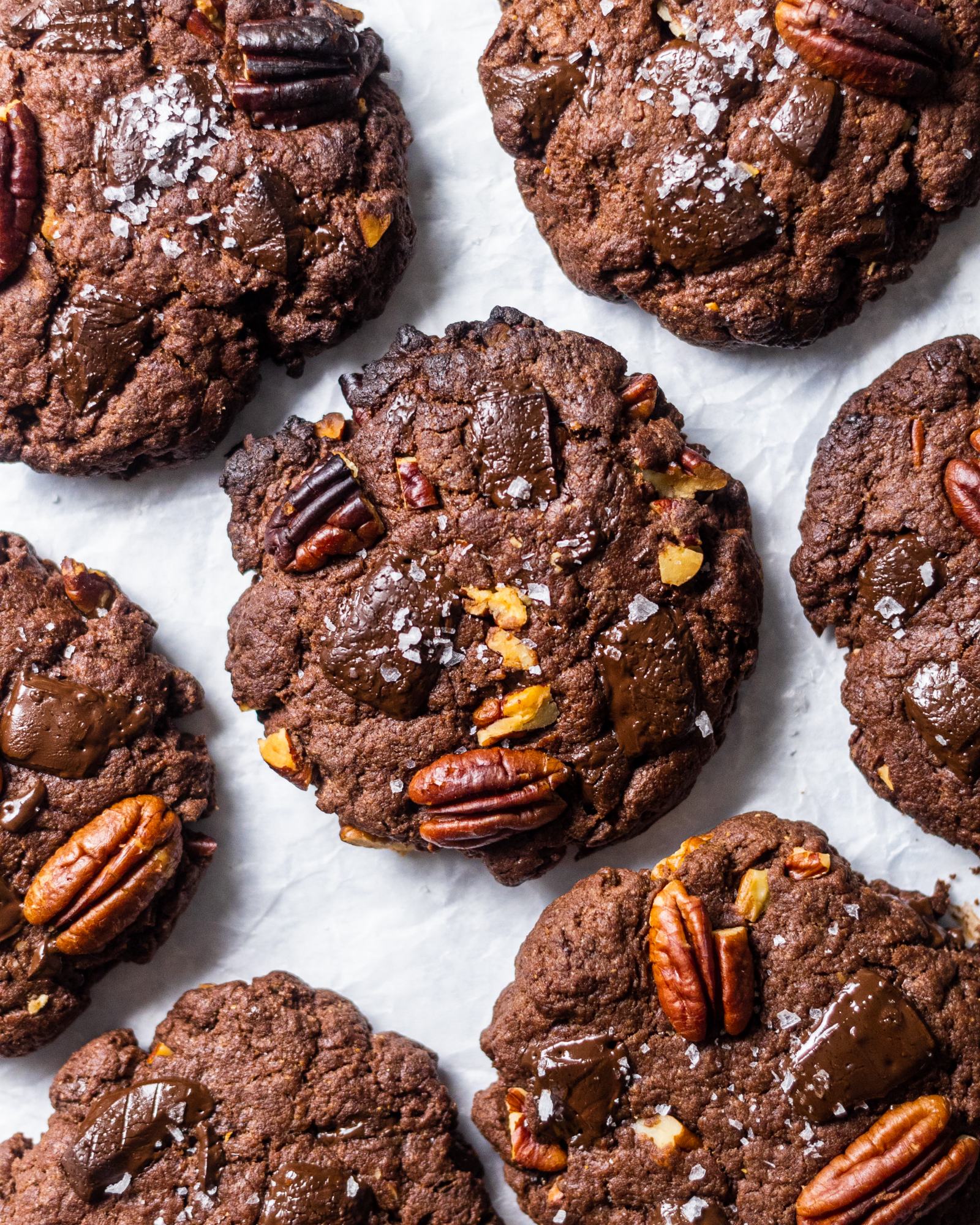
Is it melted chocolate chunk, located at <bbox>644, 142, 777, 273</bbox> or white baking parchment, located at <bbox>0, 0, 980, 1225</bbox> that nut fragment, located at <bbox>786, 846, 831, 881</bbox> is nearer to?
white baking parchment, located at <bbox>0, 0, 980, 1225</bbox>

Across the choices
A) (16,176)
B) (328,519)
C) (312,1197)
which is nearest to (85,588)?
(328,519)

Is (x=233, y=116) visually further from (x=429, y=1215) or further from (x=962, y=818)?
(x=429, y=1215)

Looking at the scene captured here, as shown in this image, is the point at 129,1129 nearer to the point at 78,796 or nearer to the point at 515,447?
the point at 78,796

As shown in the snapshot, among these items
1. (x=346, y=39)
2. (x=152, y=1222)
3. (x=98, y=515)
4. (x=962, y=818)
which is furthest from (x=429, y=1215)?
(x=346, y=39)

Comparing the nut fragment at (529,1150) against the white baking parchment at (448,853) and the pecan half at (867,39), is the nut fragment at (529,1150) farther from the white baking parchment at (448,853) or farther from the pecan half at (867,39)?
the pecan half at (867,39)

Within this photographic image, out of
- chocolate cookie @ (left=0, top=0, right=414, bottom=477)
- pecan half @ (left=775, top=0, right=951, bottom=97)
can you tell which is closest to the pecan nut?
chocolate cookie @ (left=0, top=0, right=414, bottom=477)

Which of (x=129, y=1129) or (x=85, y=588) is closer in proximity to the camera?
(x=129, y=1129)
